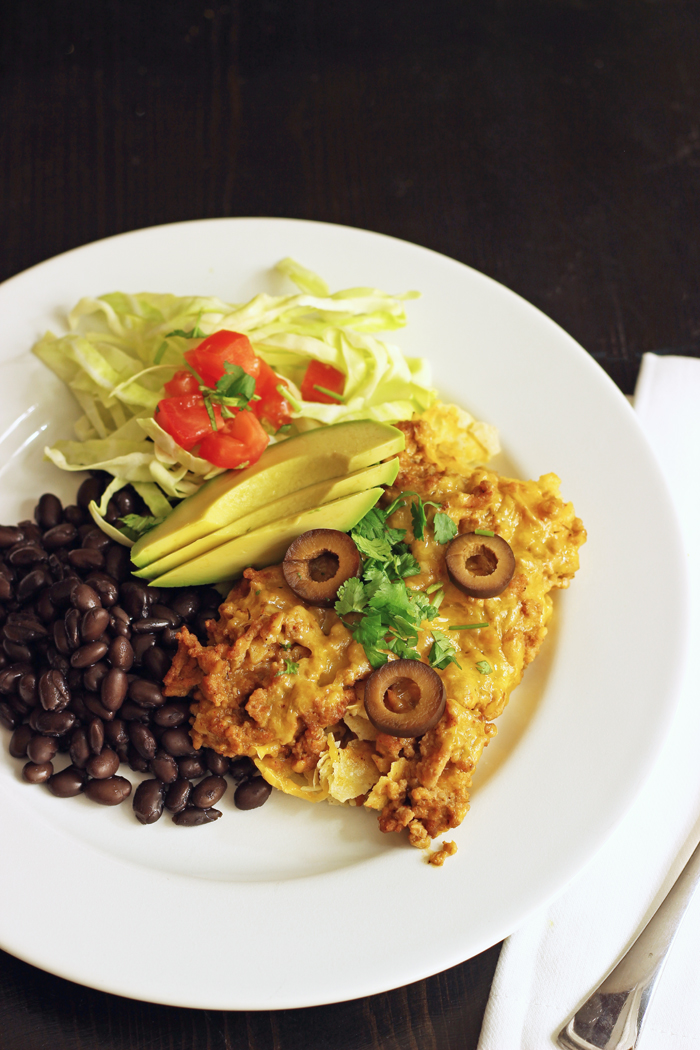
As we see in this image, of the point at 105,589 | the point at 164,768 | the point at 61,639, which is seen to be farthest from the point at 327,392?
the point at 164,768

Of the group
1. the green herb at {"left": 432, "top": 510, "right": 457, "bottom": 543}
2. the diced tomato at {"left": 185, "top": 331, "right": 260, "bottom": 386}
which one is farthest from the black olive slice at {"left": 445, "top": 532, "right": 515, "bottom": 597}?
the diced tomato at {"left": 185, "top": 331, "right": 260, "bottom": 386}

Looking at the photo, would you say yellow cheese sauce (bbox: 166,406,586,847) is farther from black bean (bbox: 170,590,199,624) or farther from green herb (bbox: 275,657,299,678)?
black bean (bbox: 170,590,199,624)

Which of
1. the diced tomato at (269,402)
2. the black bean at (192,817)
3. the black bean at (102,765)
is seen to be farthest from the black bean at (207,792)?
the diced tomato at (269,402)

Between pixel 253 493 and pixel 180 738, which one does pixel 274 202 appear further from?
pixel 180 738

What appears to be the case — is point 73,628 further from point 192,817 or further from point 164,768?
point 192,817

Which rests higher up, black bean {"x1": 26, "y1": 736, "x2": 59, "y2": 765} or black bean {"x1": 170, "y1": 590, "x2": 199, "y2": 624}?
black bean {"x1": 170, "y1": 590, "x2": 199, "y2": 624}

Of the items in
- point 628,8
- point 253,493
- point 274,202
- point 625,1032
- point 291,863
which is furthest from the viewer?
point 628,8

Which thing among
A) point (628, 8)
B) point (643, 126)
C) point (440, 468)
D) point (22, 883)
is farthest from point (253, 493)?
point (628, 8)
